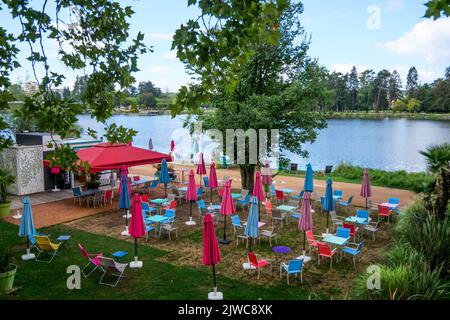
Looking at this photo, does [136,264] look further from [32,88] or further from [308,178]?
[32,88]

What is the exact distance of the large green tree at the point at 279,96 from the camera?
17.2 m

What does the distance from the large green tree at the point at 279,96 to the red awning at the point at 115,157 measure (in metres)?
3.43

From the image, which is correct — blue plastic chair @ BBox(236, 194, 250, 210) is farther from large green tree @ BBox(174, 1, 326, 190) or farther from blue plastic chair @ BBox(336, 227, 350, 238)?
blue plastic chair @ BBox(336, 227, 350, 238)

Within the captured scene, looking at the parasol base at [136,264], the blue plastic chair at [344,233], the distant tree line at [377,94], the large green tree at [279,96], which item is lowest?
the parasol base at [136,264]

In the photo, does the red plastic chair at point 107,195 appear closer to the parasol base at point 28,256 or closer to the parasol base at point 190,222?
the parasol base at point 190,222

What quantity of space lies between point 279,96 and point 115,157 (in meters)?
7.85

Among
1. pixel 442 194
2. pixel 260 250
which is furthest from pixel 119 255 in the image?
pixel 442 194

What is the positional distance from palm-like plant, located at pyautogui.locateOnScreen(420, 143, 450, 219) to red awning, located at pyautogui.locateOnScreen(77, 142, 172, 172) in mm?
11458

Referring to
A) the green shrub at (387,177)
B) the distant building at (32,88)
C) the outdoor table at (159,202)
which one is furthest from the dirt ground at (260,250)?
the green shrub at (387,177)

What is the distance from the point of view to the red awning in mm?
15827

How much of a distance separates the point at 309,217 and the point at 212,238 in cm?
362

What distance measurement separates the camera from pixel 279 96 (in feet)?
56.1

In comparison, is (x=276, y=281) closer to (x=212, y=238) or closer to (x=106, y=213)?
(x=212, y=238)

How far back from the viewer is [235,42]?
4582 millimetres
